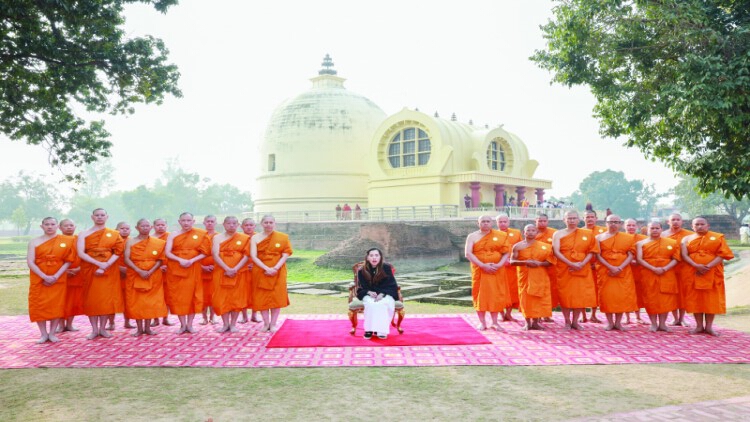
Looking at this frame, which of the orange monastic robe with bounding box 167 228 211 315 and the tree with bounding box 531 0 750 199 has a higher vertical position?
the tree with bounding box 531 0 750 199

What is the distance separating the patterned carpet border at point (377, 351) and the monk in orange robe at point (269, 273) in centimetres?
34

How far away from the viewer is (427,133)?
95.8 feet

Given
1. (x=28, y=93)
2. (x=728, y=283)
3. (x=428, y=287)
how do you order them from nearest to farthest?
(x=28, y=93), (x=428, y=287), (x=728, y=283)

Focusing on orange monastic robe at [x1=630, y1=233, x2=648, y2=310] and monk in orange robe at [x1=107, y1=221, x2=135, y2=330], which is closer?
monk in orange robe at [x1=107, y1=221, x2=135, y2=330]

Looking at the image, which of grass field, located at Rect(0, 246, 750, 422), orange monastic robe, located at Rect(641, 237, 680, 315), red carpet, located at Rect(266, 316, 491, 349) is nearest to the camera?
grass field, located at Rect(0, 246, 750, 422)

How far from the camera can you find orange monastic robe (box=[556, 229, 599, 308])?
299 inches

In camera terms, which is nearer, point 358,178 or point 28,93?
point 28,93

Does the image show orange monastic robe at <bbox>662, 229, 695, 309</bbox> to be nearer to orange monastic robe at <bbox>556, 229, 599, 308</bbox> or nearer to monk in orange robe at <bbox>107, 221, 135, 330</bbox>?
orange monastic robe at <bbox>556, 229, 599, 308</bbox>

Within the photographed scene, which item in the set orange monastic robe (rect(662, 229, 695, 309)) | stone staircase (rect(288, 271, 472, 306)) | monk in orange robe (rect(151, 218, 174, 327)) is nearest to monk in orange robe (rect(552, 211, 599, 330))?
orange monastic robe (rect(662, 229, 695, 309))

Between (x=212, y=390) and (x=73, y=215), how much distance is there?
70856mm

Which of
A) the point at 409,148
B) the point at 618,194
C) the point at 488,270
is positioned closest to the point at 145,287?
the point at 488,270

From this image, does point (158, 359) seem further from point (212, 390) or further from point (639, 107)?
point (639, 107)

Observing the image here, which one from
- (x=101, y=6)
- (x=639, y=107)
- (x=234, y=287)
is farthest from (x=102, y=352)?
(x=639, y=107)

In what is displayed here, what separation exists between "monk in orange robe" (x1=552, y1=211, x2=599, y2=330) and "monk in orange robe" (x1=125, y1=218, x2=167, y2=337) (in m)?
5.05
